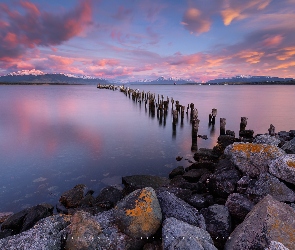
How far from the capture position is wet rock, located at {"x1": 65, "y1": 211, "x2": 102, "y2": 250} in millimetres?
3498

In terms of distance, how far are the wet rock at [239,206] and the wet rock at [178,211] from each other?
82cm

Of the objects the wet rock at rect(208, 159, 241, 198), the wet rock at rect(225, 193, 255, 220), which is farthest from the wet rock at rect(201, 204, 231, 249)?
the wet rock at rect(208, 159, 241, 198)

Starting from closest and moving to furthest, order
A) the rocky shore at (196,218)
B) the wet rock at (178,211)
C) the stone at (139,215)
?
the rocky shore at (196,218) < the stone at (139,215) < the wet rock at (178,211)

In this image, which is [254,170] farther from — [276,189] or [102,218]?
[102,218]

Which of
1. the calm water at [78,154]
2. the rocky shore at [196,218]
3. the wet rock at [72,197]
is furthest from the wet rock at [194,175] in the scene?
the wet rock at [72,197]

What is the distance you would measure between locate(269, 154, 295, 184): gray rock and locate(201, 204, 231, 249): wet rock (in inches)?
67.2

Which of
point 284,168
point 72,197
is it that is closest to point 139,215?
point 284,168

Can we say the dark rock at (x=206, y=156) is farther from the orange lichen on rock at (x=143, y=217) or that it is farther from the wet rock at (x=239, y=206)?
the orange lichen on rock at (x=143, y=217)

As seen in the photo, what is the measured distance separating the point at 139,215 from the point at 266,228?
7.22ft

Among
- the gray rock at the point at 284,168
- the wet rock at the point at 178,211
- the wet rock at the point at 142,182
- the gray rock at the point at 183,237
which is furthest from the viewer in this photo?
the wet rock at the point at 142,182

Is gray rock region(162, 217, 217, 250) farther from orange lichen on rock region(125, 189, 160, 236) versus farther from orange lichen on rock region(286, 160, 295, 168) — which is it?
orange lichen on rock region(286, 160, 295, 168)

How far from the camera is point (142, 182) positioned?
7.95 metres

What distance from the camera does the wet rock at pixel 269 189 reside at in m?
4.88

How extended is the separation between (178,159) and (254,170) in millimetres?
5862
